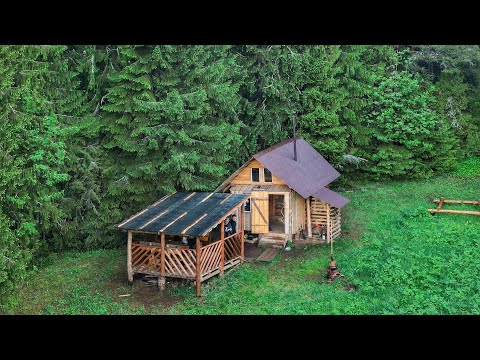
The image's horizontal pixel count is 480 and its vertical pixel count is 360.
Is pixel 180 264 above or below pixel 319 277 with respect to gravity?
above

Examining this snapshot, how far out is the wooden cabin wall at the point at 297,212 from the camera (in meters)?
20.8

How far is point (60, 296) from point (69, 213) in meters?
4.48

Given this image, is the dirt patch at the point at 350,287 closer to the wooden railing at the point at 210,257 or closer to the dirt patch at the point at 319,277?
the dirt patch at the point at 319,277

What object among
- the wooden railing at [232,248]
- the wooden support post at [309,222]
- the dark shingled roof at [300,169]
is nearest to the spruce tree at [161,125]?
the dark shingled roof at [300,169]

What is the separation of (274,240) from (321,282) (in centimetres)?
416

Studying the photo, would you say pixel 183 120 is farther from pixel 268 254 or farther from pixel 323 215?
pixel 323 215

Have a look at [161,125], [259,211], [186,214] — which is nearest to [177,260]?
[186,214]

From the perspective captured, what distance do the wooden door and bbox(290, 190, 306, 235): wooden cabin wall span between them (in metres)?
1.04

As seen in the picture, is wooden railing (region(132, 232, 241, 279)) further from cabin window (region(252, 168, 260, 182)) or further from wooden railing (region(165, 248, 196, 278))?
cabin window (region(252, 168, 260, 182))

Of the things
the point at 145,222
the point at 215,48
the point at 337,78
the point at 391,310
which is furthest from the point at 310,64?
the point at 391,310

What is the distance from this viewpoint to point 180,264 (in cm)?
1689

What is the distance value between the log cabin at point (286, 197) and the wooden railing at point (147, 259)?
4.49 meters

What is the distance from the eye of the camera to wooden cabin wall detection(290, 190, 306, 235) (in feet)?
68.3

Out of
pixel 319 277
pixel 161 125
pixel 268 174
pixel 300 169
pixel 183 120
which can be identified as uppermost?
pixel 183 120
